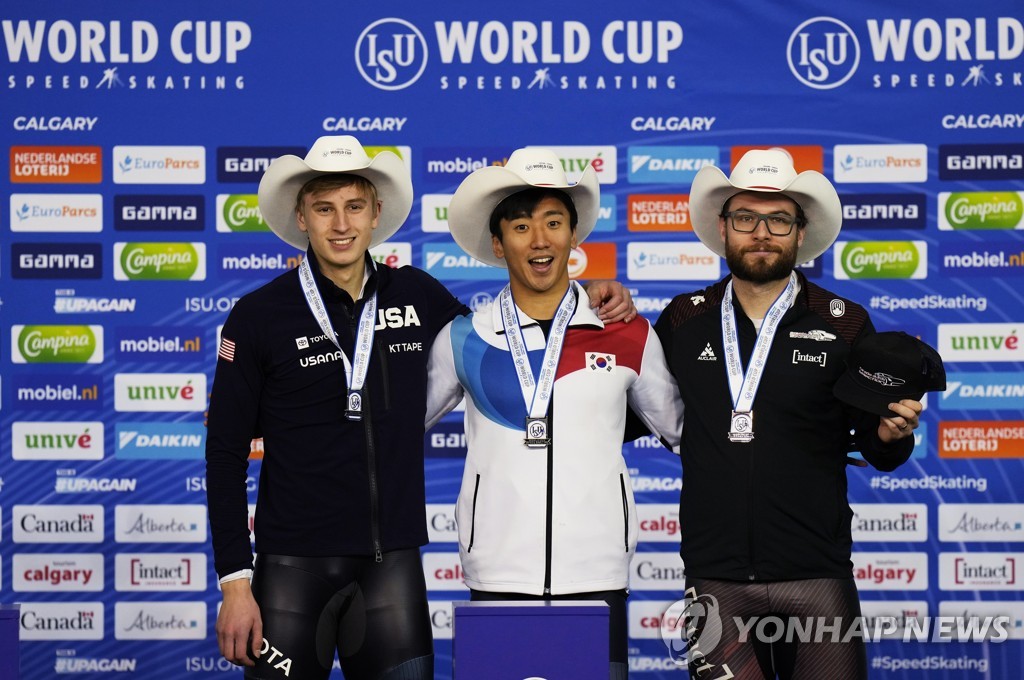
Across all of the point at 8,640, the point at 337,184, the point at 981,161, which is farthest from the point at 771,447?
the point at 981,161

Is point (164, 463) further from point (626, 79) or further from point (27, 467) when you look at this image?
point (626, 79)

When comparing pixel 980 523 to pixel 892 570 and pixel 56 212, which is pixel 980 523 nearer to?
pixel 892 570

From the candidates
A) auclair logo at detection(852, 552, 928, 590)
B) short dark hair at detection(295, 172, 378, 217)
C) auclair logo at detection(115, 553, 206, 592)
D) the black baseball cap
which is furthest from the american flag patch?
auclair logo at detection(852, 552, 928, 590)

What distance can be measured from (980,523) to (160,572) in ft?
11.1

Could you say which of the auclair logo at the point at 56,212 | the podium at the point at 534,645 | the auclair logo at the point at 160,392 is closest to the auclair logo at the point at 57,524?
the auclair logo at the point at 160,392

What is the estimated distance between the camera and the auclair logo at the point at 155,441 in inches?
186

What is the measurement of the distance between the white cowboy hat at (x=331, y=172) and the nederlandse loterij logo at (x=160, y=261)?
5.40ft

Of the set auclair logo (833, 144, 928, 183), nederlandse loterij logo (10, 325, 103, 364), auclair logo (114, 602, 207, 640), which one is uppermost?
auclair logo (833, 144, 928, 183)

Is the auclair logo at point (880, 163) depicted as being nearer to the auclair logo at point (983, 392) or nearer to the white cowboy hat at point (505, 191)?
the auclair logo at point (983, 392)

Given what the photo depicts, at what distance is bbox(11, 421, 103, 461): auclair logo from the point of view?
472 centimetres

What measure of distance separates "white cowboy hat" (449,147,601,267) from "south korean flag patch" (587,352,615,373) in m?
0.38

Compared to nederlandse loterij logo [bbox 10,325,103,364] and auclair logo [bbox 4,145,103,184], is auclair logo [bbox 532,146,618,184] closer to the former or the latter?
auclair logo [bbox 4,145,103,184]

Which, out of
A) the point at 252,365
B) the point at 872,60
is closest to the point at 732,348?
the point at 252,365

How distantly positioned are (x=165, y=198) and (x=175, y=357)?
2.16 feet
